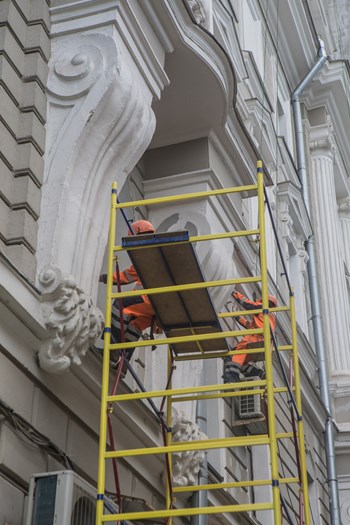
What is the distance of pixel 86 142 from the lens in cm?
774

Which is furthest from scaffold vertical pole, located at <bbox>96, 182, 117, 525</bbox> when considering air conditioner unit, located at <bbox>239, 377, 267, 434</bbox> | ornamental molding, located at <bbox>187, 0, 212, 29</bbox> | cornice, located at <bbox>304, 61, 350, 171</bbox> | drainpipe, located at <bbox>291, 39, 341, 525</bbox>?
cornice, located at <bbox>304, 61, 350, 171</bbox>

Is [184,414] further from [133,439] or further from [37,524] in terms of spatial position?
[37,524]

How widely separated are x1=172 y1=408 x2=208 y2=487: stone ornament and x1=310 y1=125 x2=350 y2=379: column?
1147 cm

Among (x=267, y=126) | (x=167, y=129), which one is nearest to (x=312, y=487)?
(x=267, y=126)

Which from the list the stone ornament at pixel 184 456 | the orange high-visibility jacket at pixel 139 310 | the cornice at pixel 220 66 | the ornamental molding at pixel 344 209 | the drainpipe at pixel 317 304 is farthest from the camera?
the ornamental molding at pixel 344 209

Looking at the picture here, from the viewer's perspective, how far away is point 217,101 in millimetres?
9992

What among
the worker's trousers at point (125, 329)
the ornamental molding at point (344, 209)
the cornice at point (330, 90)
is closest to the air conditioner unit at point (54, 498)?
the worker's trousers at point (125, 329)

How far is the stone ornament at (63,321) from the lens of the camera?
6.79 m

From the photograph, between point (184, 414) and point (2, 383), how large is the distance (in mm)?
2809

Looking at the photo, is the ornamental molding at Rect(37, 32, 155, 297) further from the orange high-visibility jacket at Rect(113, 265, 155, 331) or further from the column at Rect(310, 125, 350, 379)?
the column at Rect(310, 125, 350, 379)

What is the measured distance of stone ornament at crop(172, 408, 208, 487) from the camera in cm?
859

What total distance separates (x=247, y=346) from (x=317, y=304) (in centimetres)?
967

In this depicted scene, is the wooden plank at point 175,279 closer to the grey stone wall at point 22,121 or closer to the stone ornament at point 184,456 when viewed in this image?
the grey stone wall at point 22,121

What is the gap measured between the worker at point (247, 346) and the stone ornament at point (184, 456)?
1375mm
